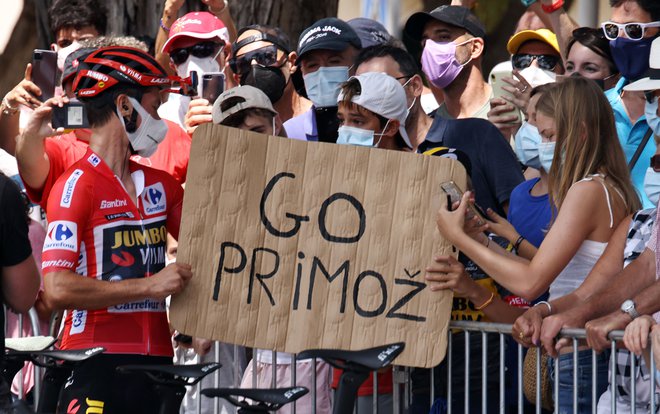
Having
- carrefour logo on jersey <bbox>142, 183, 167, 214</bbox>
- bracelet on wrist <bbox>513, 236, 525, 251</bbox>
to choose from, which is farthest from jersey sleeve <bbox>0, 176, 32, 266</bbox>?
bracelet on wrist <bbox>513, 236, 525, 251</bbox>

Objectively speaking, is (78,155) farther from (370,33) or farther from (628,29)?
(628,29)

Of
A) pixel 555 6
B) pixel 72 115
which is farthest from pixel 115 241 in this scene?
pixel 555 6

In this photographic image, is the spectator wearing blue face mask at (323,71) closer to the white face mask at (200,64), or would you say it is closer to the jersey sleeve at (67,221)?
the white face mask at (200,64)

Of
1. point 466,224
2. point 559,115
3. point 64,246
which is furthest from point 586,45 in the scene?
point 64,246

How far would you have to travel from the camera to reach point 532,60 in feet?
27.4

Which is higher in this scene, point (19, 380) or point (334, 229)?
point (334, 229)

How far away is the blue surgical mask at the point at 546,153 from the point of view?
20.7 ft

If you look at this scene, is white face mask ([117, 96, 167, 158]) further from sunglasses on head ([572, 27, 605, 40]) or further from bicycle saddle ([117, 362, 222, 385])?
sunglasses on head ([572, 27, 605, 40])

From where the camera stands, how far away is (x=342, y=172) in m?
6.03

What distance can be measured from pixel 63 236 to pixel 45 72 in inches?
71.9

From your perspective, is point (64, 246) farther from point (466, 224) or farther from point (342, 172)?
point (466, 224)

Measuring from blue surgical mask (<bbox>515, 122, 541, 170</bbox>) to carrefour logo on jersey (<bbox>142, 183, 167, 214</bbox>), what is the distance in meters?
1.89

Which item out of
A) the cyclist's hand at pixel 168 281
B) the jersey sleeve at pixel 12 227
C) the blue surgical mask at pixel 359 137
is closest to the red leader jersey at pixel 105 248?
the cyclist's hand at pixel 168 281

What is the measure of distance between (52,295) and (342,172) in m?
1.38
